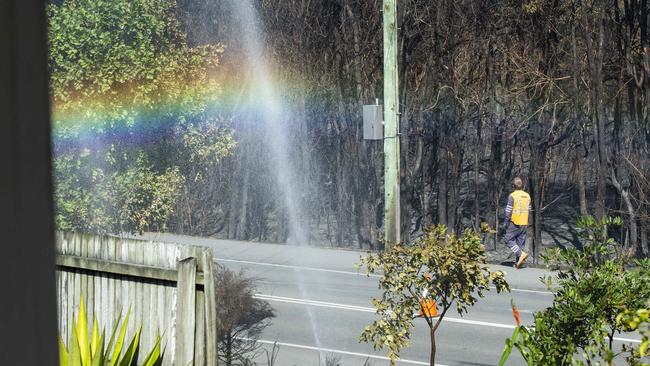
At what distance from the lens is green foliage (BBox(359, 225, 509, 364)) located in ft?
21.0

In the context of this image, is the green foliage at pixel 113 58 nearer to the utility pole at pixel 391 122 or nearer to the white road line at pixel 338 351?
the utility pole at pixel 391 122

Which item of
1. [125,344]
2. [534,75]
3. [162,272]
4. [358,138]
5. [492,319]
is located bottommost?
[492,319]

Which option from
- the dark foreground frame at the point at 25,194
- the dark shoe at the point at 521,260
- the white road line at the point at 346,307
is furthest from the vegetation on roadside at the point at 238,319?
the dark foreground frame at the point at 25,194

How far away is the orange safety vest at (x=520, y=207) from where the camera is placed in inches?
667

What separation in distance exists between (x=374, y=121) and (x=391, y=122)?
1.10 feet

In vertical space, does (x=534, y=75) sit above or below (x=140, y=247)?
above

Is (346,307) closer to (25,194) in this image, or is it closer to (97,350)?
(97,350)

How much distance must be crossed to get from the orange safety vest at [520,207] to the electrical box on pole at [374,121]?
6.28 m

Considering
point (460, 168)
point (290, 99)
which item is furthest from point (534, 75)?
point (290, 99)

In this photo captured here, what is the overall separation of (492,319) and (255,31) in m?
9.86

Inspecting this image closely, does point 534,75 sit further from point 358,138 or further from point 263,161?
point 263,161

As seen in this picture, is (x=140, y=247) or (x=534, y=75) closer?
(x=140, y=247)

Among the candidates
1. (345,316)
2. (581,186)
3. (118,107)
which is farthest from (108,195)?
(581,186)

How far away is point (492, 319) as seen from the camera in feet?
40.8
